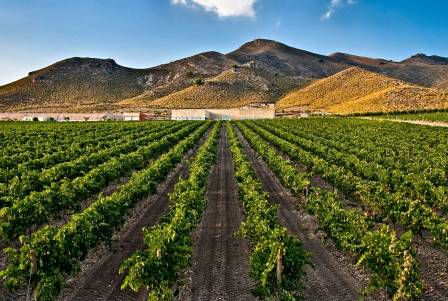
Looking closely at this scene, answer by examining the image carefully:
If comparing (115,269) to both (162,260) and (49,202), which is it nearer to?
(162,260)

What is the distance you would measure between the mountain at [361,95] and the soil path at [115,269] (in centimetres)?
9633

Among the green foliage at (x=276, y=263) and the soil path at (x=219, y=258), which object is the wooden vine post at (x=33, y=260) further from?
the green foliage at (x=276, y=263)

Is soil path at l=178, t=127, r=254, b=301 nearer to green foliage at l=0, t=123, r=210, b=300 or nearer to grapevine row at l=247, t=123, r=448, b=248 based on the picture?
green foliage at l=0, t=123, r=210, b=300

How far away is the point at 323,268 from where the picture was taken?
39.4ft

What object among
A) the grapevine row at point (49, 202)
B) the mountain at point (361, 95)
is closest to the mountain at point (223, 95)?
the mountain at point (361, 95)

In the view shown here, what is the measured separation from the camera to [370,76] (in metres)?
170

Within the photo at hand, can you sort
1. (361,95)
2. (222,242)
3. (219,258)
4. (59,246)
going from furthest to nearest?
1. (361,95)
2. (222,242)
3. (219,258)
4. (59,246)

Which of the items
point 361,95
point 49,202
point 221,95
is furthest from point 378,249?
Result: point 221,95

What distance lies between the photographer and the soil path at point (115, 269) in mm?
10305

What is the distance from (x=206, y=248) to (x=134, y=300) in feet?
12.6

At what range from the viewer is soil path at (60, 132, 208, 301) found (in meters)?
10.3

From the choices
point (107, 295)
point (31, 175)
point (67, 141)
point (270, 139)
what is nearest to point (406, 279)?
point (107, 295)

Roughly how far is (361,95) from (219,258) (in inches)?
5857

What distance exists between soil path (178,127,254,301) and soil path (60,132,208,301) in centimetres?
161
